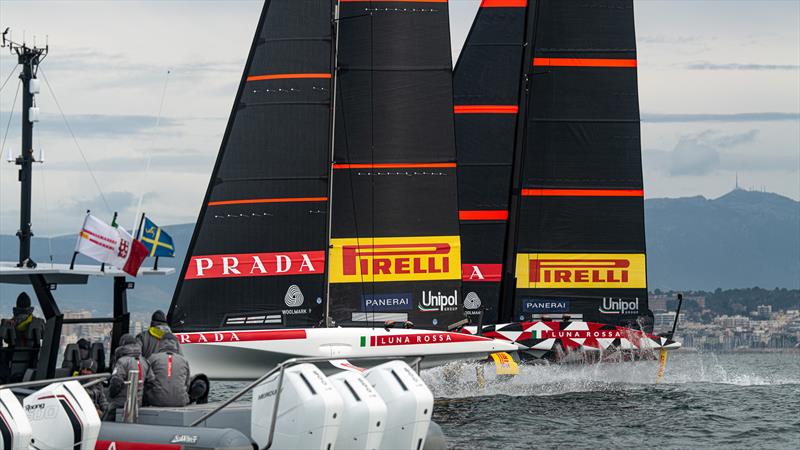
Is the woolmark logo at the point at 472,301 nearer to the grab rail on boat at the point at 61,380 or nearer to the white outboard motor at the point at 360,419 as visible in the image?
the grab rail on boat at the point at 61,380

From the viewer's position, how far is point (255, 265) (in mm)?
25719

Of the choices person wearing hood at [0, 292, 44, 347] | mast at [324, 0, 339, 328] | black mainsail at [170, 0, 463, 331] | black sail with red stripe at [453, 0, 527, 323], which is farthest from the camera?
black sail with red stripe at [453, 0, 527, 323]

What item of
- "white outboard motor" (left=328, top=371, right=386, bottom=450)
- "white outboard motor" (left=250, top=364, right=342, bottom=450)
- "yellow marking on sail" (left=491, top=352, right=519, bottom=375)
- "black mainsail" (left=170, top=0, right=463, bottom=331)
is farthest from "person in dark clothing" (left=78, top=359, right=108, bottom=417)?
"yellow marking on sail" (left=491, top=352, right=519, bottom=375)

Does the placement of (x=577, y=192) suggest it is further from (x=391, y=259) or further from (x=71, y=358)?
(x=71, y=358)

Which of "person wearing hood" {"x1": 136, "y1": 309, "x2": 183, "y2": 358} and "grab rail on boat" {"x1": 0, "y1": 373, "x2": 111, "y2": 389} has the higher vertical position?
"person wearing hood" {"x1": 136, "y1": 309, "x2": 183, "y2": 358}

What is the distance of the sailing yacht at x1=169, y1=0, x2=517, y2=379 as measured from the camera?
25.7 metres

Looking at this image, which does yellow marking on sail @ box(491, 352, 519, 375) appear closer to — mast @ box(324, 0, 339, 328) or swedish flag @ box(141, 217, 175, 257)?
mast @ box(324, 0, 339, 328)

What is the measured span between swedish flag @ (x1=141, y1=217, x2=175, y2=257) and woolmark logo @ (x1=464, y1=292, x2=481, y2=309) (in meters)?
17.2

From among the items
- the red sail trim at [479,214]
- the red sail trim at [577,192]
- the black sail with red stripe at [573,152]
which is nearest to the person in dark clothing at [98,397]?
the black sail with red stripe at [573,152]

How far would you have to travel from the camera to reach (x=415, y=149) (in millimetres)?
26797

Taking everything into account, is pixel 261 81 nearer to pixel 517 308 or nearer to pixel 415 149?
pixel 415 149

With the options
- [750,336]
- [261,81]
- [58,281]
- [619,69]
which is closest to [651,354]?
[619,69]

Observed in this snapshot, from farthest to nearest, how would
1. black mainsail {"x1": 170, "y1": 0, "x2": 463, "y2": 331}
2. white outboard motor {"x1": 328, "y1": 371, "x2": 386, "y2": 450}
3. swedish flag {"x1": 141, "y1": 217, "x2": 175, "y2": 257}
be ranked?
black mainsail {"x1": 170, "y1": 0, "x2": 463, "y2": 331}
swedish flag {"x1": 141, "y1": 217, "x2": 175, "y2": 257}
white outboard motor {"x1": 328, "y1": 371, "x2": 386, "y2": 450}

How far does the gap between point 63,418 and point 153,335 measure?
2098 millimetres
